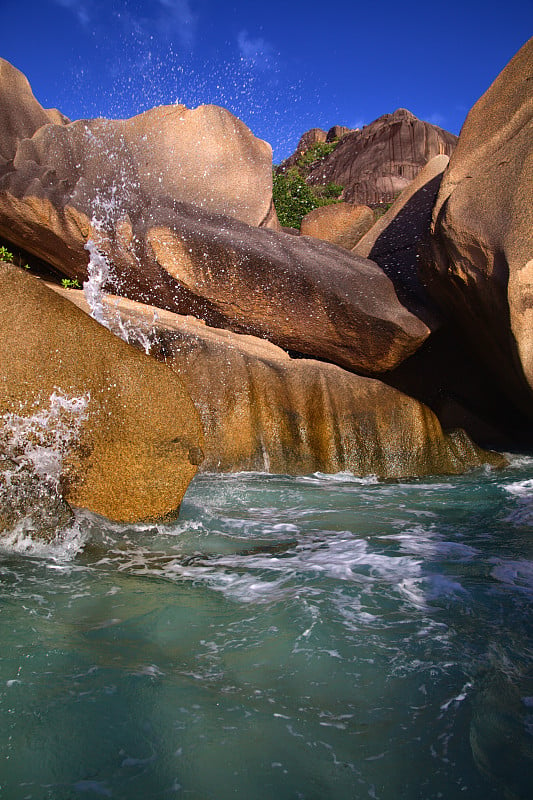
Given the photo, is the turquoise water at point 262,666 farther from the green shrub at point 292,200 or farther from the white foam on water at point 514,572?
the green shrub at point 292,200

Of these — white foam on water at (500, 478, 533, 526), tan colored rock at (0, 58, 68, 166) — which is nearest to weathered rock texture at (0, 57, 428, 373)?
tan colored rock at (0, 58, 68, 166)

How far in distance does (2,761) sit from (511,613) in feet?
6.67

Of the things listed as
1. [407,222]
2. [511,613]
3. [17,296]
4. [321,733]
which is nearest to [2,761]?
[321,733]

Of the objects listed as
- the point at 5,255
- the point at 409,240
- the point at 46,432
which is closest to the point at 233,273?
the point at 409,240

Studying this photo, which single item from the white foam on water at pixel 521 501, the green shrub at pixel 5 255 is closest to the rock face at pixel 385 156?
the green shrub at pixel 5 255

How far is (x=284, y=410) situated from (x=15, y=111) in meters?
7.04

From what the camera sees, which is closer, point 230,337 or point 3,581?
point 3,581

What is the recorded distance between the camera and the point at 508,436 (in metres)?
9.29

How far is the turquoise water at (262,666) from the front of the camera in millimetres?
1713

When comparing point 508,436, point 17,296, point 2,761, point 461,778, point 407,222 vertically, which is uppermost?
point 407,222

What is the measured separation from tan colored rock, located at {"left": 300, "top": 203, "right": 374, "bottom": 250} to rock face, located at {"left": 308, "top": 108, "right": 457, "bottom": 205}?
3085 cm

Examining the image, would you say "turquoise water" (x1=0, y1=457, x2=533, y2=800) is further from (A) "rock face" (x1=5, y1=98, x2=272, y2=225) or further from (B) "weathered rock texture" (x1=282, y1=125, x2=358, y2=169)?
(B) "weathered rock texture" (x1=282, y1=125, x2=358, y2=169)

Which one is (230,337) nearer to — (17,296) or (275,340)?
(275,340)

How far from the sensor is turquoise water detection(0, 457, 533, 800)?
1713 mm
